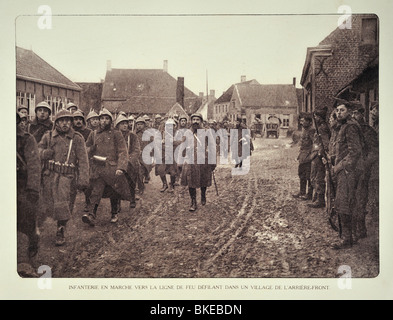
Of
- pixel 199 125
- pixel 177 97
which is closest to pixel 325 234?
pixel 199 125

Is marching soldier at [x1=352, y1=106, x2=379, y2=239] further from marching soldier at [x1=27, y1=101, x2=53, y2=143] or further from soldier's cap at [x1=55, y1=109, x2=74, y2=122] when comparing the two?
marching soldier at [x1=27, y1=101, x2=53, y2=143]

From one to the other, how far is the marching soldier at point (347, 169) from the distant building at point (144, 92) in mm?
1706

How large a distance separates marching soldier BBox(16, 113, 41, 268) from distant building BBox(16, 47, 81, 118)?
23cm

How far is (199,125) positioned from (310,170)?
139 cm

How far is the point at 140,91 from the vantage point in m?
4.37

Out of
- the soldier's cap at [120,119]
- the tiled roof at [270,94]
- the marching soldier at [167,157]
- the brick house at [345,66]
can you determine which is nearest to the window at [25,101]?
the soldier's cap at [120,119]

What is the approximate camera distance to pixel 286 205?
4.15m

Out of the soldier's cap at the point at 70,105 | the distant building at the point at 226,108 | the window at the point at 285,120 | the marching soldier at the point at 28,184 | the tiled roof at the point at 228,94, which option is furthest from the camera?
the window at the point at 285,120

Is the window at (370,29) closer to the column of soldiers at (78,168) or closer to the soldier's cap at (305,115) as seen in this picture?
the soldier's cap at (305,115)

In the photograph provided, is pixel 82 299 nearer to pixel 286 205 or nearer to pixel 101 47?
pixel 286 205

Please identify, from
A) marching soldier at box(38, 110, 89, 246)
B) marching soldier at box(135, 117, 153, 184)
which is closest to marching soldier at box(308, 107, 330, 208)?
marching soldier at box(135, 117, 153, 184)

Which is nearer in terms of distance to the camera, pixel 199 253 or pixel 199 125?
pixel 199 253

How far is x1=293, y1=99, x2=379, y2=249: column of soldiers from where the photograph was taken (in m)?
3.98

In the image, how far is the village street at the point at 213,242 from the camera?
13.0 feet
